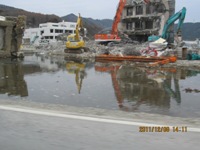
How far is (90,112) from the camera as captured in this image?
590cm

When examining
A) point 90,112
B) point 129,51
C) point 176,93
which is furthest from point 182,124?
point 129,51

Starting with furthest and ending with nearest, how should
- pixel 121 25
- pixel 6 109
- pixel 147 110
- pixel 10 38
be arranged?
pixel 121 25 < pixel 10 38 < pixel 147 110 < pixel 6 109

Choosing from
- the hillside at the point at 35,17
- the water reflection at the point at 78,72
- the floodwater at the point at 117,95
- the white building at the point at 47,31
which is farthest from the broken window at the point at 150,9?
the hillside at the point at 35,17

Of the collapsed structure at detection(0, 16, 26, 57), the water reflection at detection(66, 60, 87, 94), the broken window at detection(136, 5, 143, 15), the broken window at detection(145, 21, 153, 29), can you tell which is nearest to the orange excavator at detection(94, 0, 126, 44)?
the broken window at detection(136, 5, 143, 15)

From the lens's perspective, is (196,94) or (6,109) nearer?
(6,109)

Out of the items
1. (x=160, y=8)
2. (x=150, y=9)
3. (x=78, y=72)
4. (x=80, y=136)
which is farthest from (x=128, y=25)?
(x=80, y=136)

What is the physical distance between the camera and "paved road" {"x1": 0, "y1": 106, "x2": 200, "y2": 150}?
13.0 feet

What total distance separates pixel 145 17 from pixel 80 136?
2149 inches

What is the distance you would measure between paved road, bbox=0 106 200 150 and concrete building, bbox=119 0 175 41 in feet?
161

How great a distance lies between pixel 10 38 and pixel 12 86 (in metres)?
17.9

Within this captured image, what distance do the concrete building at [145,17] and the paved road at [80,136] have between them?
48944 mm

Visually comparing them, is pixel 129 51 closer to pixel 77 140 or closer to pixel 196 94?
pixel 196 94

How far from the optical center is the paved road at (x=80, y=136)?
13.0 feet
